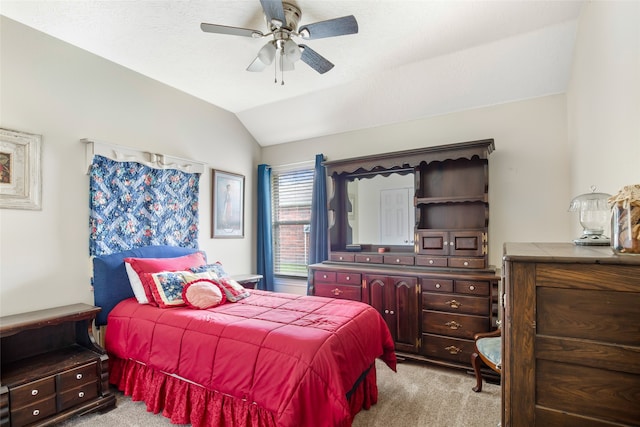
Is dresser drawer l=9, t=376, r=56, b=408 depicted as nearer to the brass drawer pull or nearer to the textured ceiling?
the textured ceiling

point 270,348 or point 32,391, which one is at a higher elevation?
point 270,348

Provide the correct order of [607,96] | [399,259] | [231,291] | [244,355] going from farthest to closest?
1. [399,259]
2. [231,291]
3. [244,355]
4. [607,96]

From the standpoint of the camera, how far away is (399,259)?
3418mm

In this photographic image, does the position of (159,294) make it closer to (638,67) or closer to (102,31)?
(102,31)

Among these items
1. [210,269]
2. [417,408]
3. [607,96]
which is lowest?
[417,408]

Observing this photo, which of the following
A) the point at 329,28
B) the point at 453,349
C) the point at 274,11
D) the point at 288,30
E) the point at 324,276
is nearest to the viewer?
the point at 274,11

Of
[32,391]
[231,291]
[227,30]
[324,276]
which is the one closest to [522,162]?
[324,276]

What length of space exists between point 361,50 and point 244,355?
8.68 ft

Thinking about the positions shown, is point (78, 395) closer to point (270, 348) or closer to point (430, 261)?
point (270, 348)

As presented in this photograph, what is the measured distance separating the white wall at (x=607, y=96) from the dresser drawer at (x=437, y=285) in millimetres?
1284

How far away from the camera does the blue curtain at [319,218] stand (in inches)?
162

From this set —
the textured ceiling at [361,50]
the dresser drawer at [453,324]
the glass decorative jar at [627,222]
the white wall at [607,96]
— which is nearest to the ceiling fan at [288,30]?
the textured ceiling at [361,50]

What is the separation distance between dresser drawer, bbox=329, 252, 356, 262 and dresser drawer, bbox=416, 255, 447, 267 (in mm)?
776

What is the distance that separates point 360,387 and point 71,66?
11.6 feet
